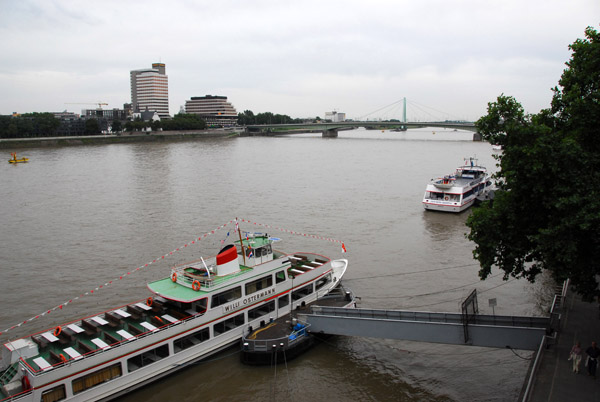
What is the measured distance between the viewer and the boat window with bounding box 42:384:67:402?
9633 mm

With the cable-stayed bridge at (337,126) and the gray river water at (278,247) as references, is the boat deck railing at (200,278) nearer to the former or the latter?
the gray river water at (278,247)

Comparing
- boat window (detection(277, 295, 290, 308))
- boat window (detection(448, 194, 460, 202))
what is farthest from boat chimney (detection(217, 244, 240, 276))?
boat window (detection(448, 194, 460, 202))

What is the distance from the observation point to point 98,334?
11383mm

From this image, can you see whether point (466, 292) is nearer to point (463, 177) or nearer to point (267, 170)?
point (463, 177)

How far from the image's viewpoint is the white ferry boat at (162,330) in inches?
392

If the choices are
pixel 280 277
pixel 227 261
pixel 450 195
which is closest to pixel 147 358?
pixel 227 261

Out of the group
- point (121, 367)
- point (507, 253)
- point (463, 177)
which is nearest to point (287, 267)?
point (121, 367)

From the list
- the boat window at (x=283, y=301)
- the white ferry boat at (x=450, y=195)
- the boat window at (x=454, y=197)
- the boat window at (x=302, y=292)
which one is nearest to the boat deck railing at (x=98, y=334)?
the boat window at (x=283, y=301)

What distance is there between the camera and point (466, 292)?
17.2m

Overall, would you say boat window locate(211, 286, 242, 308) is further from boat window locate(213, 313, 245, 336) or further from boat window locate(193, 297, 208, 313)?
boat window locate(213, 313, 245, 336)

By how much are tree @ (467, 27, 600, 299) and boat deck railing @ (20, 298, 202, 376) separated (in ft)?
26.0

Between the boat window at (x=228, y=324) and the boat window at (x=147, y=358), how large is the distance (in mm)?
1558

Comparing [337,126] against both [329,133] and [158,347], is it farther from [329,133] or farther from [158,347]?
[158,347]

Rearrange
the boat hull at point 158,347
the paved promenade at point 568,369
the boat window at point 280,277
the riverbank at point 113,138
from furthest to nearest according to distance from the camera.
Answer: the riverbank at point 113,138, the boat window at point 280,277, the boat hull at point 158,347, the paved promenade at point 568,369
